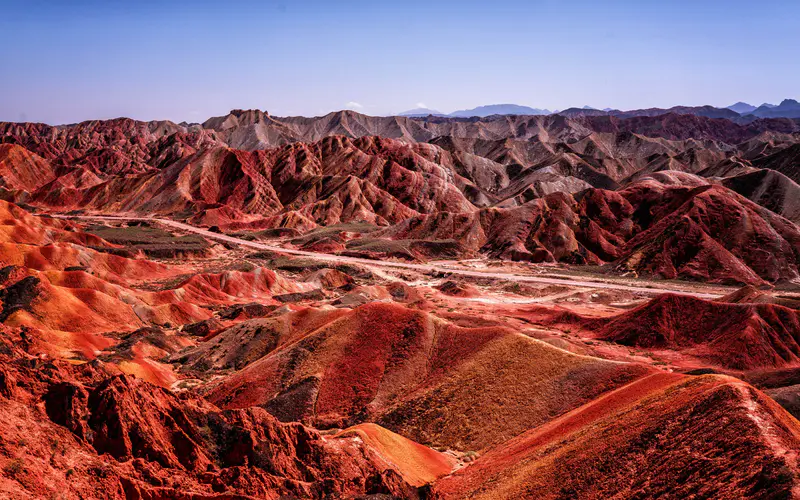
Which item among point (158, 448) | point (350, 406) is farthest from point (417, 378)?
point (158, 448)

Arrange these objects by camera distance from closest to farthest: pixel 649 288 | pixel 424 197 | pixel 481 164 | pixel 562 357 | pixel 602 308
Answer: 1. pixel 562 357
2. pixel 602 308
3. pixel 649 288
4. pixel 424 197
5. pixel 481 164

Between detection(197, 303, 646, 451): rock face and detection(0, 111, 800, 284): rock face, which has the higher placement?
detection(0, 111, 800, 284): rock face

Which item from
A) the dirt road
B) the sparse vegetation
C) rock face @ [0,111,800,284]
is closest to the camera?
the sparse vegetation

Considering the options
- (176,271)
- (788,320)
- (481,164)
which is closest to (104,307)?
(176,271)

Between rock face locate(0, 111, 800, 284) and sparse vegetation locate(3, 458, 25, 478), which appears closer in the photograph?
sparse vegetation locate(3, 458, 25, 478)

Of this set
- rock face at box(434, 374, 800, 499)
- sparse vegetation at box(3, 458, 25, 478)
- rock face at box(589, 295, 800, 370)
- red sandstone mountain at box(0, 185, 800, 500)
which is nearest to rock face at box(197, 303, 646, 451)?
red sandstone mountain at box(0, 185, 800, 500)

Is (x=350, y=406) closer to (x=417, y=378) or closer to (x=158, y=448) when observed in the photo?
(x=417, y=378)

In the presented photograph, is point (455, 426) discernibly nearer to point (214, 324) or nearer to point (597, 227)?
point (214, 324)

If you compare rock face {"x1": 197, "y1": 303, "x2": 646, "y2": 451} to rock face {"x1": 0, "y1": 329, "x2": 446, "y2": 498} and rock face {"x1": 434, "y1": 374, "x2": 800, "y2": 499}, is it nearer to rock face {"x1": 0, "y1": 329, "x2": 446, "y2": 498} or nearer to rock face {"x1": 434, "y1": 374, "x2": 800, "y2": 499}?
rock face {"x1": 434, "y1": 374, "x2": 800, "y2": 499}

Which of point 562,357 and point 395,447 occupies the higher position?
point 562,357

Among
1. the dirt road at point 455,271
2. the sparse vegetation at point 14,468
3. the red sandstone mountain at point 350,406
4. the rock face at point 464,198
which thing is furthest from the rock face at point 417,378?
the rock face at point 464,198

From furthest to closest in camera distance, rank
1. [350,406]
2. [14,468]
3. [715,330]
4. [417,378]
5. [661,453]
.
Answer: [715,330] < [417,378] < [350,406] < [661,453] < [14,468]
